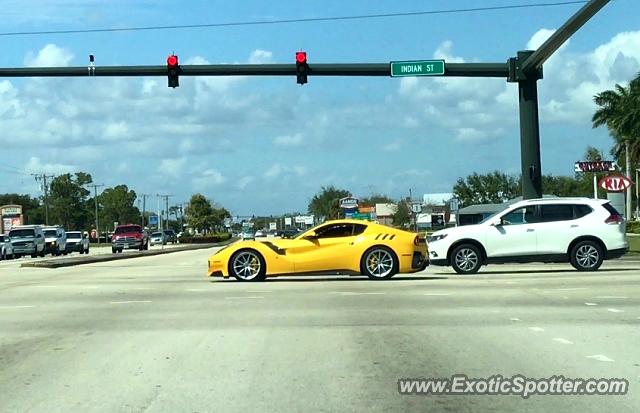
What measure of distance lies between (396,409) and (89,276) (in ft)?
58.7

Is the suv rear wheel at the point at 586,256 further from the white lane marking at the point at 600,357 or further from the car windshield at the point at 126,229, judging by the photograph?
the car windshield at the point at 126,229

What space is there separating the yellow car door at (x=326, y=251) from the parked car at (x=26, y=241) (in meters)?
36.7

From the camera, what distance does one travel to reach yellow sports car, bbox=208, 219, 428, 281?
19.2 meters

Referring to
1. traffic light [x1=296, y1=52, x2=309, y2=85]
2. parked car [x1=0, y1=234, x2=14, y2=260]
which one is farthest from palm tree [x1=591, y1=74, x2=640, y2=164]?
parked car [x1=0, y1=234, x2=14, y2=260]

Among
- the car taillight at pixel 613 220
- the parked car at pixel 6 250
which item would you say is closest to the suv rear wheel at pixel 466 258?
the car taillight at pixel 613 220

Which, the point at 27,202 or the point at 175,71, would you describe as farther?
the point at 27,202

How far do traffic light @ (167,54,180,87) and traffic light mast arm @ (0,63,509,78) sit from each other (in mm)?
178

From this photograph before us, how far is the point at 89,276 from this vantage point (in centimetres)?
2334

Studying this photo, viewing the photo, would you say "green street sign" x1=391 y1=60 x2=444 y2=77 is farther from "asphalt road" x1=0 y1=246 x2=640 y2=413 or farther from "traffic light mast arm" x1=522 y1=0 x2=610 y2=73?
"asphalt road" x1=0 y1=246 x2=640 y2=413

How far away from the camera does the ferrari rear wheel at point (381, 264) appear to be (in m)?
19.2

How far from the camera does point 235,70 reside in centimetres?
2455

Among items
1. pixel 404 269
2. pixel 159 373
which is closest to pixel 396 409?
pixel 159 373

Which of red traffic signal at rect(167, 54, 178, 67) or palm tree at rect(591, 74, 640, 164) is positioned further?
palm tree at rect(591, 74, 640, 164)

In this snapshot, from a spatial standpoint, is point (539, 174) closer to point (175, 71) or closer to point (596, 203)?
point (596, 203)
